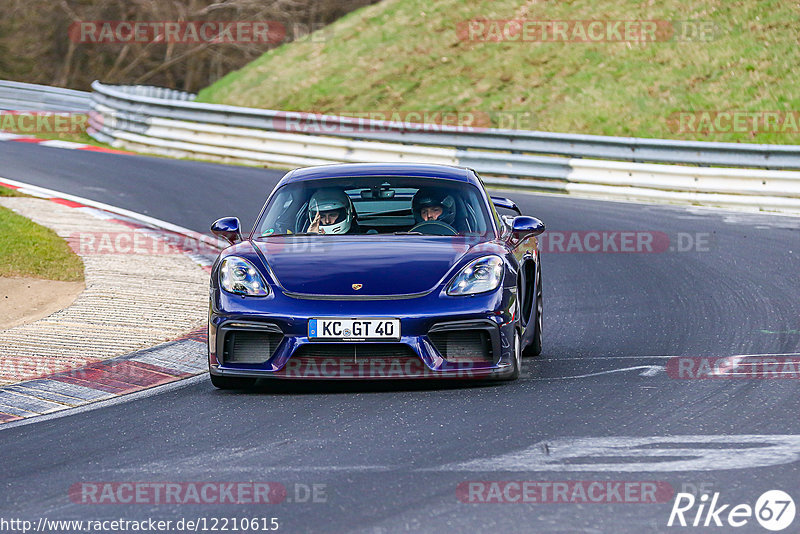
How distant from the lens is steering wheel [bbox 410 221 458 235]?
322 inches

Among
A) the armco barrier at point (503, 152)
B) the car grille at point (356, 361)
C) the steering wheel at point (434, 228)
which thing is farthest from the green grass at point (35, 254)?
the armco barrier at point (503, 152)

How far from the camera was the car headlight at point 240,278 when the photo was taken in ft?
24.2

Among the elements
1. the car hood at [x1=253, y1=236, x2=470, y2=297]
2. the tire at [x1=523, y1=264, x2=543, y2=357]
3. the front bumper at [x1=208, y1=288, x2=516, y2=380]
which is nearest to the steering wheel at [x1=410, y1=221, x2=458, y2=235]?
the car hood at [x1=253, y1=236, x2=470, y2=297]

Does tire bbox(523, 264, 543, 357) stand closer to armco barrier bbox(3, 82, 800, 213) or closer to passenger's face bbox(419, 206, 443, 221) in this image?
passenger's face bbox(419, 206, 443, 221)

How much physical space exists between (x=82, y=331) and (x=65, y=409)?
87.3 inches

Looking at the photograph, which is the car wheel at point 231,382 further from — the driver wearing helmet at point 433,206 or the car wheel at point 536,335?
the car wheel at point 536,335

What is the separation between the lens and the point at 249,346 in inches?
286

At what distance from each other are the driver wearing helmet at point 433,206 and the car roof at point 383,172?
17 cm

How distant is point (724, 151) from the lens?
60.9 ft

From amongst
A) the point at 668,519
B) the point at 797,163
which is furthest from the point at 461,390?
the point at 797,163

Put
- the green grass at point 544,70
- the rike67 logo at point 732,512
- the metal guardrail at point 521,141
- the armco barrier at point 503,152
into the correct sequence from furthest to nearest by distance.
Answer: the green grass at point 544,70 → the metal guardrail at point 521,141 → the armco barrier at point 503,152 → the rike67 logo at point 732,512

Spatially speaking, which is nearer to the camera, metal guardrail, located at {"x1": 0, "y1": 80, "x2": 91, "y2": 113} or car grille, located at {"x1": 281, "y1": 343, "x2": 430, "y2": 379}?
car grille, located at {"x1": 281, "y1": 343, "x2": 430, "y2": 379}

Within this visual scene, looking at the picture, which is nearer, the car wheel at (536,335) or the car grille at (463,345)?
the car grille at (463,345)

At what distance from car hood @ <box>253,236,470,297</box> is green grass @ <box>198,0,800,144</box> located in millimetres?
15482
